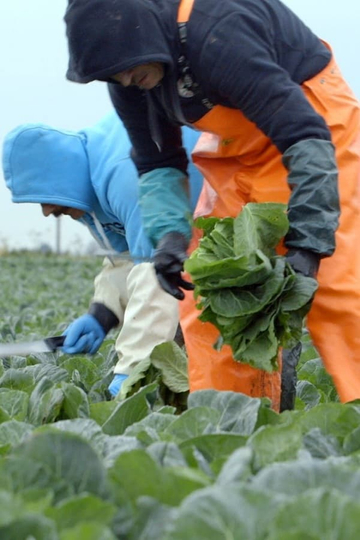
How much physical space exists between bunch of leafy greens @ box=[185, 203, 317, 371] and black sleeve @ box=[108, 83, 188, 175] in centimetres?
63

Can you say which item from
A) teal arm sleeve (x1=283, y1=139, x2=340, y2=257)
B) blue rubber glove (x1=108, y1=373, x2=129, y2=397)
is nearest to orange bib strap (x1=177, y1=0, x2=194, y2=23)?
teal arm sleeve (x1=283, y1=139, x2=340, y2=257)

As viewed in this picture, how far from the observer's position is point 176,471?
5.61 ft

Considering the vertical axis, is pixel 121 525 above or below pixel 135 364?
above

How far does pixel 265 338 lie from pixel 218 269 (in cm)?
25

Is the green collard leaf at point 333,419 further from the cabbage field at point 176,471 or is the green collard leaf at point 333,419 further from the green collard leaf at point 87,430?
the green collard leaf at point 87,430

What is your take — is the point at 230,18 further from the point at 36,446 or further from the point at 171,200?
the point at 36,446

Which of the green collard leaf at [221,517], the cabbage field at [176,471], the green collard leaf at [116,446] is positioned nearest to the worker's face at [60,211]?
the cabbage field at [176,471]

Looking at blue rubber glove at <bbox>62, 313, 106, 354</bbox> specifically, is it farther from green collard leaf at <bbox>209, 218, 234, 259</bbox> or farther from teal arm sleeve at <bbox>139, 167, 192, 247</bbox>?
green collard leaf at <bbox>209, 218, 234, 259</bbox>

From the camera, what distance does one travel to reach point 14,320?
7.39 meters

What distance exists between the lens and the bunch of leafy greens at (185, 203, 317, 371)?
111 inches

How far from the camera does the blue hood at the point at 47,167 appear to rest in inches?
178

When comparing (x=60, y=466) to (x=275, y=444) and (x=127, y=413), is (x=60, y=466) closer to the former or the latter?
(x=275, y=444)

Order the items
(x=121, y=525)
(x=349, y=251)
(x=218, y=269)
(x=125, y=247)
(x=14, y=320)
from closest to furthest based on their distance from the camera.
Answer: (x=121, y=525), (x=218, y=269), (x=349, y=251), (x=125, y=247), (x=14, y=320)

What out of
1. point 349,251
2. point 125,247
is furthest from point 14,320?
point 349,251
